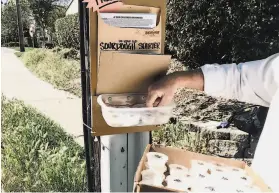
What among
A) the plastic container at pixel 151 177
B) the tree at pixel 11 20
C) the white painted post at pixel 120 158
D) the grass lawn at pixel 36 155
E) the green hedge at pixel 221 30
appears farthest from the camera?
the grass lawn at pixel 36 155

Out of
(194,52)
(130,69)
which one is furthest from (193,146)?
(130,69)

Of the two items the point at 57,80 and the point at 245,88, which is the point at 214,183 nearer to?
the point at 245,88

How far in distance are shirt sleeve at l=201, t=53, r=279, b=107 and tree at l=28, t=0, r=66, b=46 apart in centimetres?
125

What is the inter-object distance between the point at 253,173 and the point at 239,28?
3.96ft

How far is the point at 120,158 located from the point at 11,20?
1.28 m

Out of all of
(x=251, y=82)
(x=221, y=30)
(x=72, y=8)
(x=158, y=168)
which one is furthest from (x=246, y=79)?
(x=72, y=8)

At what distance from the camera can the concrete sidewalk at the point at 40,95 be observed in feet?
8.01

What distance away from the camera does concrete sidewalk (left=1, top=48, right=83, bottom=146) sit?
96.1 inches

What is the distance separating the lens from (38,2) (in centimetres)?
238

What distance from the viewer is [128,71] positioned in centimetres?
143

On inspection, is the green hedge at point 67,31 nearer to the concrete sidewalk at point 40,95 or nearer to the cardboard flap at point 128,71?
the concrete sidewalk at point 40,95

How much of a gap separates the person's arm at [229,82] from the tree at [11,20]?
132cm

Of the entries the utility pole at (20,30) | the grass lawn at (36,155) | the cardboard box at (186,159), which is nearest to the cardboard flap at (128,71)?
the cardboard box at (186,159)

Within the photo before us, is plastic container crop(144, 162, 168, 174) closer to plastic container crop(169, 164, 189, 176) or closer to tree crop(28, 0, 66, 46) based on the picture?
plastic container crop(169, 164, 189, 176)
